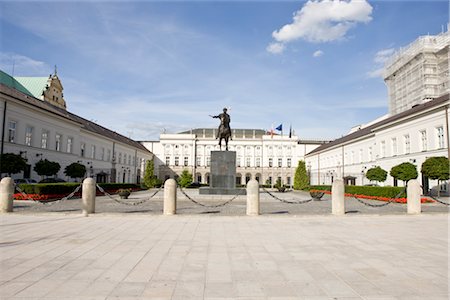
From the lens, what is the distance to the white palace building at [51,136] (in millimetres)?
31547

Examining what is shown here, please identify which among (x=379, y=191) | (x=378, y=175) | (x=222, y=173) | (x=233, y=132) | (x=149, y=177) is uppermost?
(x=233, y=132)

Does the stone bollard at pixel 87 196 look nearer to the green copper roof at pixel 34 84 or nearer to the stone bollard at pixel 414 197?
the stone bollard at pixel 414 197


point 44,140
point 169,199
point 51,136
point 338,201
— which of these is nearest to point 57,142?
point 51,136

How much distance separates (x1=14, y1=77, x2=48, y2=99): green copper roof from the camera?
58959 mm

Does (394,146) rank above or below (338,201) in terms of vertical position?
above

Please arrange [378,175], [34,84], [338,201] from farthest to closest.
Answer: [34,84] → [378,175] → [338,201]

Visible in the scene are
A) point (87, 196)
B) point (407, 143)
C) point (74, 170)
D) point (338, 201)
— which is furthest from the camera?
point (407, 143)

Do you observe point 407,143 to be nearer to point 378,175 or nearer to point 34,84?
point 378,175

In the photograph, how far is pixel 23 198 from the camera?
2014cm

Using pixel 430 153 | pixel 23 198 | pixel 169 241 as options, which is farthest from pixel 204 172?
pixel 169 241

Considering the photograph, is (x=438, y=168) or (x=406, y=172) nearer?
(x=438, y=168)

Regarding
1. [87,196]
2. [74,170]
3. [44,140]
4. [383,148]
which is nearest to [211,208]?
[87,196]

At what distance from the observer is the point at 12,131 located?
31.5 metres

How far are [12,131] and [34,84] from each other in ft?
113
